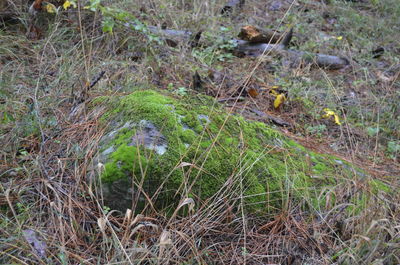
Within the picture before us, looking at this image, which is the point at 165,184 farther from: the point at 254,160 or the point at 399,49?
the point at 399,49

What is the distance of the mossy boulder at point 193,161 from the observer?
68.6 inches

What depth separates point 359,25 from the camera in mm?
5688

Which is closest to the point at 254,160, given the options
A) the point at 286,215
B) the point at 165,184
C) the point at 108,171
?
the point at 286,215

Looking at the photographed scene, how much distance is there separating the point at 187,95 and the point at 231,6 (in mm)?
3495

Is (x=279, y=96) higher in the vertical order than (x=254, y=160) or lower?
lower

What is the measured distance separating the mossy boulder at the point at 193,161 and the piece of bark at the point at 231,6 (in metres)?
3.81

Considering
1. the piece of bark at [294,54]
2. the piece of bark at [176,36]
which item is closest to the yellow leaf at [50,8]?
the piece of bark at [176,36]

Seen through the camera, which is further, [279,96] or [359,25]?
[359,25]

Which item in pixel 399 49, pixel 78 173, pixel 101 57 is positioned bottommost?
pixel 399 49

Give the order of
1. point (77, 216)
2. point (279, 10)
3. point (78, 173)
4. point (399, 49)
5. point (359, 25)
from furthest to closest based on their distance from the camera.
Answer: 1. point (279, 10)
2. point (359, 25)
3. point (399, 49)
4. point (78, 173)
5. point (77, 216)

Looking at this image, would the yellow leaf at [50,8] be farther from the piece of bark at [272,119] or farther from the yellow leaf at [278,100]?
the yellow leaf at [278,100]

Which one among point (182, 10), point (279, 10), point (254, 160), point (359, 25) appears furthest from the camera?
point (279, 10)

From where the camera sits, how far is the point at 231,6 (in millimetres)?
5805

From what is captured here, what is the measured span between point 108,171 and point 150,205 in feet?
0.86
